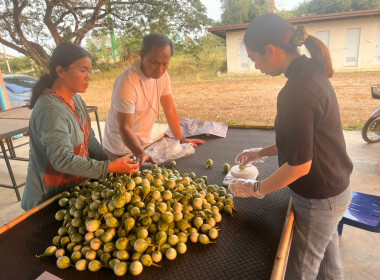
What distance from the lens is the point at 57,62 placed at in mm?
1477

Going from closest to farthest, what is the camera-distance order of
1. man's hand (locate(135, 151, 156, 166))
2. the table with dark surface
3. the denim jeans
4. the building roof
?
the table with dark surface < the denim jeans < man's hand (locate(135, 151, 156, 166)) < the building roof

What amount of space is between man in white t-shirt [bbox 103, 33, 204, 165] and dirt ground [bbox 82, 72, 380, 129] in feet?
13.0

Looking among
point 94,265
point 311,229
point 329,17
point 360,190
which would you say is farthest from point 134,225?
point 329,17

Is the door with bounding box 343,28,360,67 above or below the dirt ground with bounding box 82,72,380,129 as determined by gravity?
above

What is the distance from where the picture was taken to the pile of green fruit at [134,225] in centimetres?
94

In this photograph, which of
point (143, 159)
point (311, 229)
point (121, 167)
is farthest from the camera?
point (143, 159)

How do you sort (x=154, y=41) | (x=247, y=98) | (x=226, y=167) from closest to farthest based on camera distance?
(x=226, y=167), (x=154, y=41), (x=247, y=98)

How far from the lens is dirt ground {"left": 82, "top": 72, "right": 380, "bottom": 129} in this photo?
6137 millimetres

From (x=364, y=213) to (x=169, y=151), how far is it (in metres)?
1.54

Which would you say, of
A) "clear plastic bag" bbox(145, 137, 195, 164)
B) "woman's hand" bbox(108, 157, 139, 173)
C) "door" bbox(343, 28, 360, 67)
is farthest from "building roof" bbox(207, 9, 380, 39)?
"woman's hand" bbox(108, 157, 139, 173)

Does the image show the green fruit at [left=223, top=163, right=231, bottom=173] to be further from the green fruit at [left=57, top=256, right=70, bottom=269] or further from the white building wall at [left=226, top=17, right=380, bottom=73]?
the white building wall at [left=226, top=17, right=380, bottom=73]

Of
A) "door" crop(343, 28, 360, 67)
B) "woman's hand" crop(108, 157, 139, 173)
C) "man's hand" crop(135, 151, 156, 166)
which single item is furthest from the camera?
"door" crop(343, 28, 360, 67)

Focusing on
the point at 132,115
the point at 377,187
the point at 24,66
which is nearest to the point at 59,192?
the point at 132,115

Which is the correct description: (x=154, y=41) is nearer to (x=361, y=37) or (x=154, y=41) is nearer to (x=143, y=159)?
(x=143, y=159)
